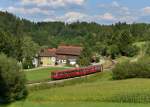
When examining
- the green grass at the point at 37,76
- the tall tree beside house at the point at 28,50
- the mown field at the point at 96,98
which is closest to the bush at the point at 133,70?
the green grass at the point at 37,76

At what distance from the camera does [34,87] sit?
2128 inches

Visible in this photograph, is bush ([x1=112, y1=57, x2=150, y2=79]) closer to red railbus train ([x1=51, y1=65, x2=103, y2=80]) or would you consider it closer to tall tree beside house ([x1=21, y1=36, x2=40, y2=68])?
red railbus train ([x1=51, y1=65, x2=103, y2=80])

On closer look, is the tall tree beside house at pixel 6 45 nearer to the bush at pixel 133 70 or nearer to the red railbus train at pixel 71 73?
the red railbus train at pixel 71 73

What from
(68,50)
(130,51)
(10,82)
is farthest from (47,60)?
(10,82)

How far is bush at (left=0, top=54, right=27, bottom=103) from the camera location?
147ft

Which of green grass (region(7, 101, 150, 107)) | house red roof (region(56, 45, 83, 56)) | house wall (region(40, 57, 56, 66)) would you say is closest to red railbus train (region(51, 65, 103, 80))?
green grass (region(7, 101, 150, 107))

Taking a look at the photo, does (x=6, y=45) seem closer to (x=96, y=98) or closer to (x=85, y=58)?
(x=85, y=58)

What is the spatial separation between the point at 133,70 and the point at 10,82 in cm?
2540

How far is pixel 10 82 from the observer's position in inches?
1780

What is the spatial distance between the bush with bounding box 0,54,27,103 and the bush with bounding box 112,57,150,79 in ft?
70.1

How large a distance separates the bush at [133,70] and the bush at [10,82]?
21353 millimetres

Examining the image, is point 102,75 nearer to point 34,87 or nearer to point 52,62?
point 34,87

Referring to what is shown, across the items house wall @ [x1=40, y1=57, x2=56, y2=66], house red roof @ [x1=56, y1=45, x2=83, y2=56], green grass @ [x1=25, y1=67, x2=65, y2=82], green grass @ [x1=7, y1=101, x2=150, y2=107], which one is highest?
green grass @ [x1=7, y1=101, x2=150, y2=107]

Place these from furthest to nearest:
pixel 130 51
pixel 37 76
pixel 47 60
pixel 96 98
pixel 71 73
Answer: pixel 47 60, pixel 130 51, pixel 37 76, pixel 71 73, pixel 96 98
